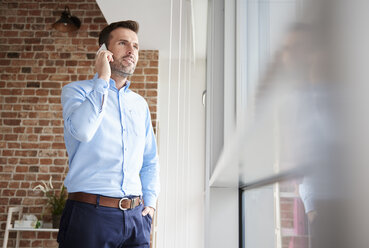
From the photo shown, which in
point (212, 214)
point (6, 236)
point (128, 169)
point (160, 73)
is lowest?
point (6, 236)

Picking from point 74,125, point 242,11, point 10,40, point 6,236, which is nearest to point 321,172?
point 242,11

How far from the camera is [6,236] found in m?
3.27

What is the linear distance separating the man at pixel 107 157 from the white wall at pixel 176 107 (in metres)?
1.33

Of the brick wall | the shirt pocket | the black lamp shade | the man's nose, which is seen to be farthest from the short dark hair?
the black lamp shade

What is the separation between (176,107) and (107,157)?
255 cm

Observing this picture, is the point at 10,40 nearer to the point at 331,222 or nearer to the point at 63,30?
the point at 63,30

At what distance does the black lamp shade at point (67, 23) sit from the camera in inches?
141

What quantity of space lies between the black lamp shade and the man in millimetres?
2070

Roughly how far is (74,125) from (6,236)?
2483 mm

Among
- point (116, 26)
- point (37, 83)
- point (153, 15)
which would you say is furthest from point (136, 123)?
point (37, 83)

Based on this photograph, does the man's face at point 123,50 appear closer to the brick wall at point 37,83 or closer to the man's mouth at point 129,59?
the man's mouth at point 129,59

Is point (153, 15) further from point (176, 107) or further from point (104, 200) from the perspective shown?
point (104, 200)

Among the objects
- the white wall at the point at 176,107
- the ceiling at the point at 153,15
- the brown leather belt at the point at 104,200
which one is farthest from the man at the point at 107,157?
the white wall at the point at 176,107

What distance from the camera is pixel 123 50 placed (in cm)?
175
